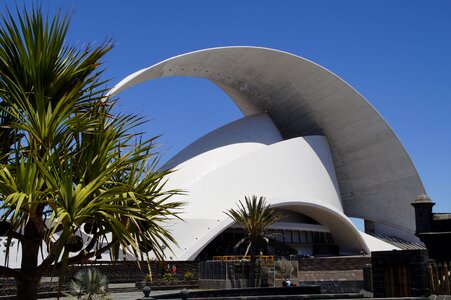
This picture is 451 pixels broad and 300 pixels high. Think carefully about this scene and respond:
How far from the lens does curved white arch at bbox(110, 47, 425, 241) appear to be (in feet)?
149

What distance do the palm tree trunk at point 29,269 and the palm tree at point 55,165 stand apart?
11 millimetres

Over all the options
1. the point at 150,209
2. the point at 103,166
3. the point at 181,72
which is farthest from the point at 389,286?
the point at 181,72

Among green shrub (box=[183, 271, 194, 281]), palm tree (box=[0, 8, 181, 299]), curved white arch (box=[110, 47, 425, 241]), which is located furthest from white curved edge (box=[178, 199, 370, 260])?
palm tree (box=[0, 8, 181, 299])

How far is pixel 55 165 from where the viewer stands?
20.4ft

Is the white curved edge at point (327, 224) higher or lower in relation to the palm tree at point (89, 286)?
higher

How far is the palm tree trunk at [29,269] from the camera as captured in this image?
6.14 metres

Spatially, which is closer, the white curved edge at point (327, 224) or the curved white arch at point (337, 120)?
the white curved edge at point (327, 224)

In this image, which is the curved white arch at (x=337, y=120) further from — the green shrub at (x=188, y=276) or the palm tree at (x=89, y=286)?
the palm tree at (x=89, y=286)

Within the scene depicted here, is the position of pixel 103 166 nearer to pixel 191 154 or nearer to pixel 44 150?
pixel 44 150

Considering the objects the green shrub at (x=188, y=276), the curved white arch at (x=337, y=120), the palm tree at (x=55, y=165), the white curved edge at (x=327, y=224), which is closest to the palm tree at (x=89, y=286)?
the palm tree at (x=55, y=165)

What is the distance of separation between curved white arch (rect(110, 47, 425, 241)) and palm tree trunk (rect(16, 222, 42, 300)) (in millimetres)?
37239

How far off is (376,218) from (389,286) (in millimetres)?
39189

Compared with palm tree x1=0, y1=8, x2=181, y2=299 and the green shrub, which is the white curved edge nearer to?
the green shrub

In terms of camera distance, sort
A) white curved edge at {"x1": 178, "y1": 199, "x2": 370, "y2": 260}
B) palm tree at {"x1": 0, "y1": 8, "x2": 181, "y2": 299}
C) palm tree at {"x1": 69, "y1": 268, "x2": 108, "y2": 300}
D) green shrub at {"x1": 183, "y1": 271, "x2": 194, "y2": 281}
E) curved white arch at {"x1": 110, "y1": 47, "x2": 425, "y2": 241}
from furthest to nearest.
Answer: curved white arch at {"x1": 110, "y1": 47, "x2": 425, "y2": 241}, white curved edge at {"x1": 178, "y1": 199, "x2": 370, "y2": 260}, green shrub at {"x1": 183, "y1": 271, "x2": 194, "y2": 281}, palm tree at {"x1": 69, "y1": 268, "x2": 108, "y2": 300}, palm tree at {"x1": 0, "y1": 8, "x2": 181, "y2": 299}
